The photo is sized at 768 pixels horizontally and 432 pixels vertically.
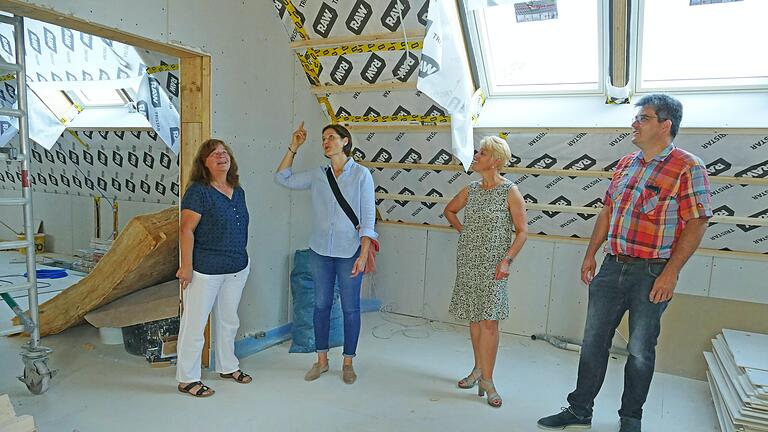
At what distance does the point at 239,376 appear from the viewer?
292cm

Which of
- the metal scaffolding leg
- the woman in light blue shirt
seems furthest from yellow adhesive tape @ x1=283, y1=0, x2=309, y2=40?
the metal scaffolding leg

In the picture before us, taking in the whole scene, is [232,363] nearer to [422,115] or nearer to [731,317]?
[422,115]

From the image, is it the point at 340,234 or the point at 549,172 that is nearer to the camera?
the point at 340,234

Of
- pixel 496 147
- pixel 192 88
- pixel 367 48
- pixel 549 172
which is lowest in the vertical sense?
pixel 549 172

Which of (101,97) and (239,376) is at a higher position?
(101,97)

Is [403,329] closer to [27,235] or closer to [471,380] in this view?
A: [471,380]

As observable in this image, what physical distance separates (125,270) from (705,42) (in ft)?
13.0

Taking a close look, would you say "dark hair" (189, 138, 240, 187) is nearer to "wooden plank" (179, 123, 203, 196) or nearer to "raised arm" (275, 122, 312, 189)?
"wooden plank" (179, 123, 203, 196)

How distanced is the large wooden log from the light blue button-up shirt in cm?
112

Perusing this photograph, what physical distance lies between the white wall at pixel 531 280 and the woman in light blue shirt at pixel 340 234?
153 cm

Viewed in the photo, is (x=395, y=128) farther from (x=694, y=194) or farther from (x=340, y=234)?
(x=694, y=194)

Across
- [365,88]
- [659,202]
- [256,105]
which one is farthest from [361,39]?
[659,202]

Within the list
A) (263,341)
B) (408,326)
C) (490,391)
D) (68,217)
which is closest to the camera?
(490,391)

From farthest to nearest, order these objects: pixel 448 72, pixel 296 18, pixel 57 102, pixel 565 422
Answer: pixel 57 102
pixel 296 18
pixel 448 72
pixel 565 422
